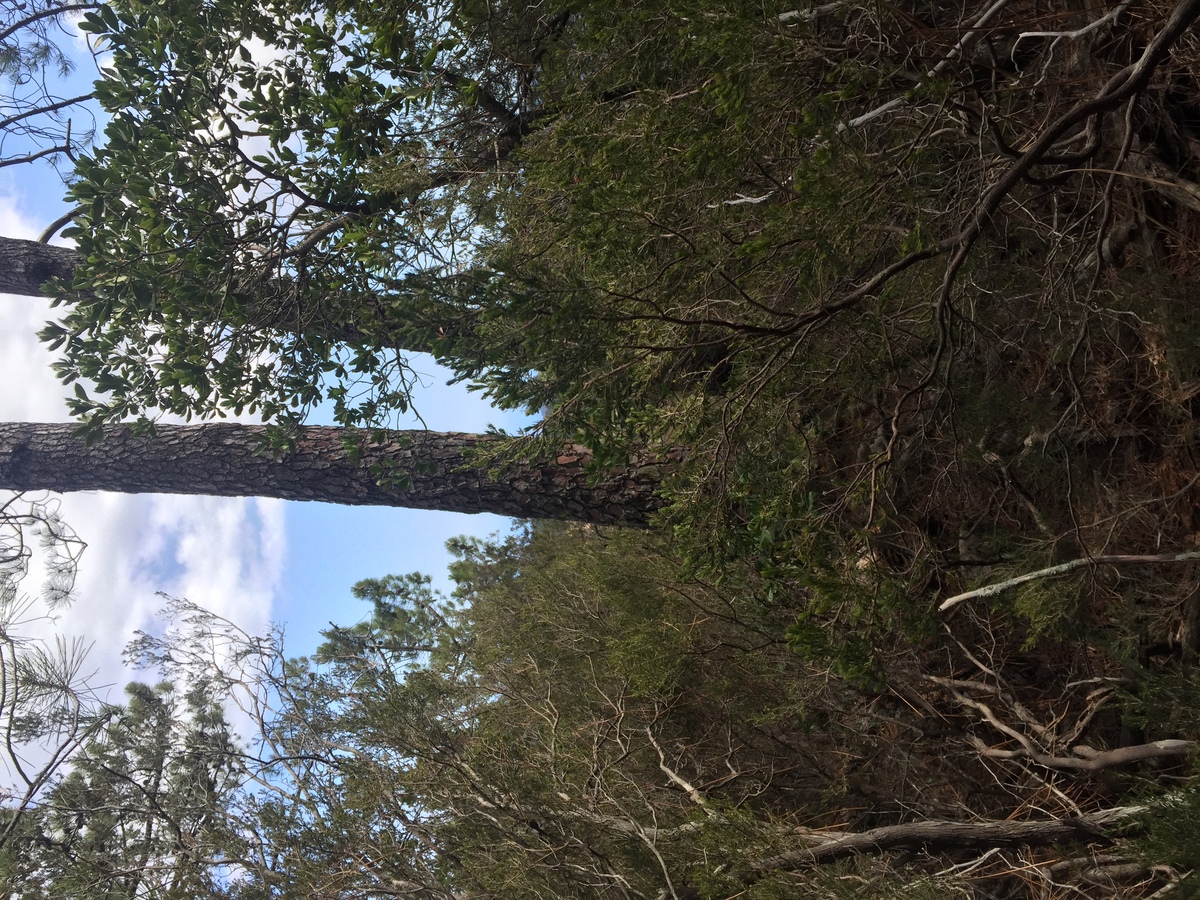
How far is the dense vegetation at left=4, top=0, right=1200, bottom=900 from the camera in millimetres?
2883

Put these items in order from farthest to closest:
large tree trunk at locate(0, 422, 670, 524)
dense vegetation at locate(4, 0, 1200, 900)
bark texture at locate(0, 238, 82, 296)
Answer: bark texture at locate(0, 238, 82, 296) < large tree trunk at locate(0, 422, 670, 524) < dense vegetation at locate(4, 0, 1200, 900)

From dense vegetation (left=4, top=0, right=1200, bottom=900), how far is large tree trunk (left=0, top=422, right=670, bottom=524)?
1.45 feet

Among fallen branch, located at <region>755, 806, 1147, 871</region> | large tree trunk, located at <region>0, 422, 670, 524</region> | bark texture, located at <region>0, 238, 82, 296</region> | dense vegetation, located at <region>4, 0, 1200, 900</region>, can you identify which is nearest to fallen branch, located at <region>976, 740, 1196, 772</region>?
dense vegetation, located at <region>4, 0, 1200, 900</region>

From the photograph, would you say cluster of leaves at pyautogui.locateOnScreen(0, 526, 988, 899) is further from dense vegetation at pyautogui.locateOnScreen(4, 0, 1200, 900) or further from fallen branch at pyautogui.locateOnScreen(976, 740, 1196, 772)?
fallen branch at pyautogui.locateOnScreen(976, 740, 1196, 772)

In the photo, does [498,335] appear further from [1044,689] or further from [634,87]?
[1044,689]

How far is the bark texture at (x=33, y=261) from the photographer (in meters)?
5.50

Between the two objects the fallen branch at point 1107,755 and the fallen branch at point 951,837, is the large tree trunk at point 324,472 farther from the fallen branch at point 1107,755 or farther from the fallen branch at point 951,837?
the fallen branch at point 1107,755

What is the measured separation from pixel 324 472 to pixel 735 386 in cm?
310

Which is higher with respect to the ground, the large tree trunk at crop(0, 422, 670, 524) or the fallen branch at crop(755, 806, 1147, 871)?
the large tree trunk at crop(0, 422, 670, 524)

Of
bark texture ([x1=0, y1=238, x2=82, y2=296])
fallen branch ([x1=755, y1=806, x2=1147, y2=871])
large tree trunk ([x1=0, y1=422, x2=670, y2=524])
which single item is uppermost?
bark texture ([x1=0, y1=238, x2=82, y2=296])

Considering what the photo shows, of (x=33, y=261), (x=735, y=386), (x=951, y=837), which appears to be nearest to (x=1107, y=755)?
(x=951, y=837)

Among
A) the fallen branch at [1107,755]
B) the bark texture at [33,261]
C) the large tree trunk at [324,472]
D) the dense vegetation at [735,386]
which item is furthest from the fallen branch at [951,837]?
the bark texture at [33,261]

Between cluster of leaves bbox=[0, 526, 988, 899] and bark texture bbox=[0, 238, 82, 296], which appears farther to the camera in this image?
bark texture bbox=[0, 238, 82, 296]

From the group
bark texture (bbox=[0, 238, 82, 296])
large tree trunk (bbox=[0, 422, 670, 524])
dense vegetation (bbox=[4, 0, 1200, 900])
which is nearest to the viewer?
dense vegetation (bbox=[4, 0, 1200, 900])
